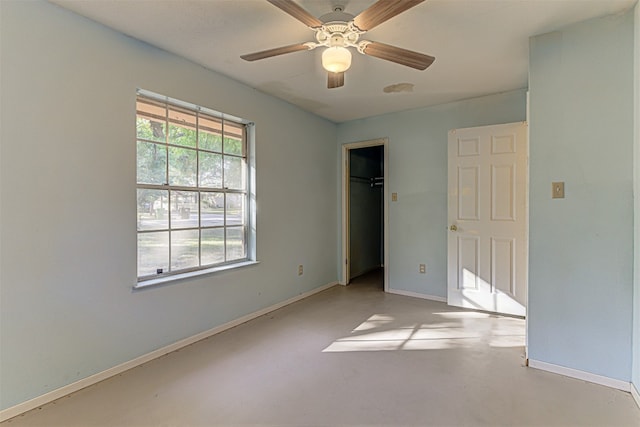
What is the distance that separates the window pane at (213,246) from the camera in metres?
2.98

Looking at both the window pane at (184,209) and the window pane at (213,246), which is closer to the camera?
the window pane at (184,209)

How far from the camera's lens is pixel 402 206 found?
13.9 feet

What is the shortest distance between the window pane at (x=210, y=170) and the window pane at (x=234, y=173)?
0.08 meters

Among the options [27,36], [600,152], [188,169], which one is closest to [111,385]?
[188,169]

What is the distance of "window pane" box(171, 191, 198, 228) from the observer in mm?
2709

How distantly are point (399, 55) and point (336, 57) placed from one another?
39 cm

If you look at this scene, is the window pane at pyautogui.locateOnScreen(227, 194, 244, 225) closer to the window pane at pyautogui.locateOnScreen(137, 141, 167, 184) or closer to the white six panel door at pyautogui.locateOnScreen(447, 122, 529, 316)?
the window pane at pyautogui.locateOnScreen(137, 141, 167, 184)

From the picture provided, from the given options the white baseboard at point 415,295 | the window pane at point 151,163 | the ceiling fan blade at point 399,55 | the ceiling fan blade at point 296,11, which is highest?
the ceiling fan blade at point 296,11

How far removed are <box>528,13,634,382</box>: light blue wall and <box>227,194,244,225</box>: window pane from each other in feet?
8.54

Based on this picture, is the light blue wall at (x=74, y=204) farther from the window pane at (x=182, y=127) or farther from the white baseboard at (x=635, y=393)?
the white baseboard at (x=635, y=393)

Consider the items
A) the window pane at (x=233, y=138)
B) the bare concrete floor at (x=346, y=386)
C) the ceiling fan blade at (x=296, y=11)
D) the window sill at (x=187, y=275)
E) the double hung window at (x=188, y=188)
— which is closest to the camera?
the ceiling fan blade at (x=296, y=11)

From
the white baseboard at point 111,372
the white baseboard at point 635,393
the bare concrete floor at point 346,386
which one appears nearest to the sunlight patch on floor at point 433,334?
the bare concrete floor at point 346,386

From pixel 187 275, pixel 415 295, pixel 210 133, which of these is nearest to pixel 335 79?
pixel 210 133

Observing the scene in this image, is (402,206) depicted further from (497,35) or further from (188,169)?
(188,169)
